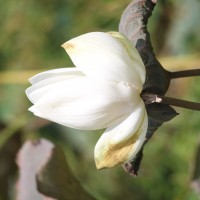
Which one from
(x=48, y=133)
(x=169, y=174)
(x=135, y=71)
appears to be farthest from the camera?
(x=48, y=133)

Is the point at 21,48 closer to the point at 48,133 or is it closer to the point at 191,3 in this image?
the point at 48,133

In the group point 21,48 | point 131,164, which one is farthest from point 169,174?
point 131,164

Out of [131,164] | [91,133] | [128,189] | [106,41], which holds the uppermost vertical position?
[106,41]

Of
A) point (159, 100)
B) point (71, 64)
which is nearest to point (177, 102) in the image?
point (159, 100)

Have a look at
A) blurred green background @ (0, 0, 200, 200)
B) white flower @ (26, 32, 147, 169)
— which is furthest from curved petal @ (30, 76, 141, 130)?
blurred green background @ (0, 0, 200, 200)

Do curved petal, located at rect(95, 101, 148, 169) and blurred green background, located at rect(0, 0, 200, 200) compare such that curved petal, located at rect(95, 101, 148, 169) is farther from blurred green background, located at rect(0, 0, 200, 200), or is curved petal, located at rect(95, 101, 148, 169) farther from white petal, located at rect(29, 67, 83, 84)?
blurred green background, located at rect(0, 0, 200, 200)

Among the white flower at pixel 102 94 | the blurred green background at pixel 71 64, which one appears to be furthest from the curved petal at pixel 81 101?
the blurred green background at pixel 71 64

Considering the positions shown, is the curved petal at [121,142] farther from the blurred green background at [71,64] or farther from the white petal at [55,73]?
the blurred green background at [71,64]

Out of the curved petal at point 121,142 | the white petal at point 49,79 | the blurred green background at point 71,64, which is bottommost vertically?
the blurred green background at point 71,64
